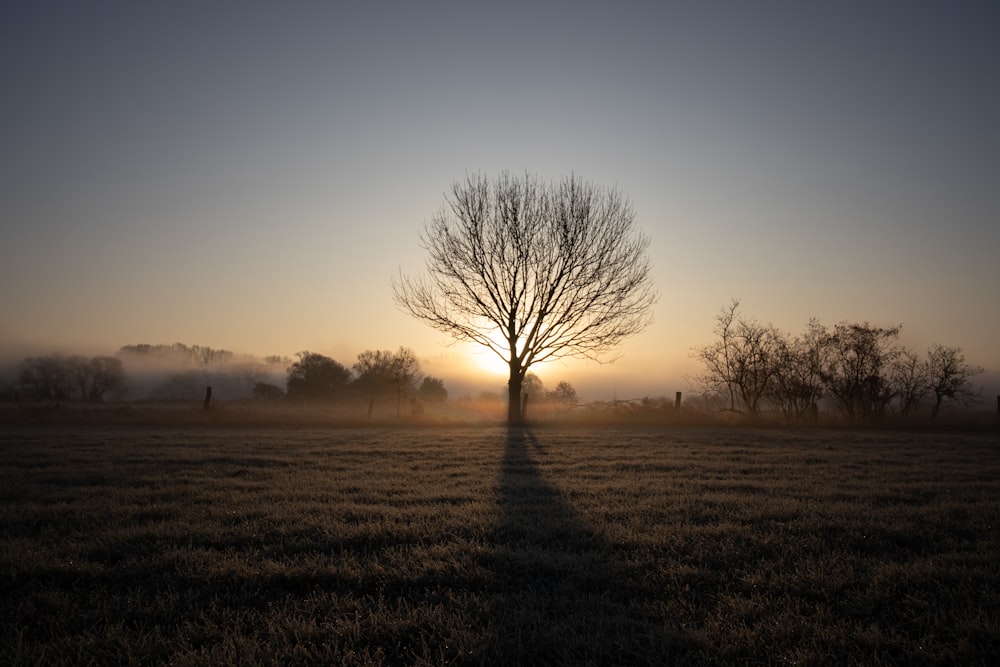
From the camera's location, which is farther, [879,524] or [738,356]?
[738,356]

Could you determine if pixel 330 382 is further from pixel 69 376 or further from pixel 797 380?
pixel 797 380

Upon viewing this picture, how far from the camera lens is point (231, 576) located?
4070mm

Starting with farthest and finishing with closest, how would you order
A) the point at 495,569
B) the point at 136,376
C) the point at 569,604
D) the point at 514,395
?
the point at 136,376
the point at 514,395
the point at 495,569
the point at 569,604

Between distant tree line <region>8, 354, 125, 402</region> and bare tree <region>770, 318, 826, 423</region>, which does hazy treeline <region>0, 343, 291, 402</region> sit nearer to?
distant tree line <region>8, 354, 125, 402</region>

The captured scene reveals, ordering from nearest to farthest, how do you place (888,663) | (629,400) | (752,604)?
1. (888,663)
2. (752,604)
3. (629,400)

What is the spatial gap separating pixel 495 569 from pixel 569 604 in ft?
2.79

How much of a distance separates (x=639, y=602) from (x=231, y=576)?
3.07m

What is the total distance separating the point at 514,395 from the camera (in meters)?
25.8

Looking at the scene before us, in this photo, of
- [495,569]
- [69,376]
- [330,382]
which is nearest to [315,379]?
[330,382]

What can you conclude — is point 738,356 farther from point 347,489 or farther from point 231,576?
point 231,576

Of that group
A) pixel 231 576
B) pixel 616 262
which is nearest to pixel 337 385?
pixel 616 262

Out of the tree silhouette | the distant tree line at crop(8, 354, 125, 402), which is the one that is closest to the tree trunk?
the tree silhouette

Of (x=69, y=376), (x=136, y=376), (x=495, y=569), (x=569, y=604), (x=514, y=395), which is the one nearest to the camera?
(x=569, y=604)

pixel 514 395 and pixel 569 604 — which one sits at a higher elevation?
pixel 514 395
